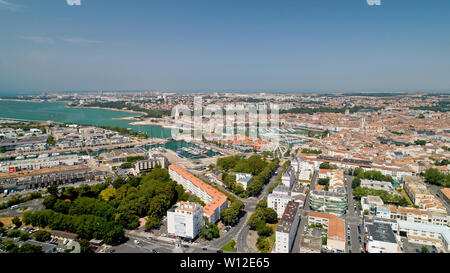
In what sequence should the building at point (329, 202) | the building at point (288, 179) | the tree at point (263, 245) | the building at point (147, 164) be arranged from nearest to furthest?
the tree at point (263, 245)
the building at point (329, 202)
the building at point (288, 179)
the building at point (147, 164)

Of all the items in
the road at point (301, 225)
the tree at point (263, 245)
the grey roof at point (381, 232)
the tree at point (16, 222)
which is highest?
the grey roof at point (381, 232)

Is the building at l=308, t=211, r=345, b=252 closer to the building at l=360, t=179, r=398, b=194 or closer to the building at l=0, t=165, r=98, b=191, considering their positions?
the building at l=360, t=179, r=398, b=194

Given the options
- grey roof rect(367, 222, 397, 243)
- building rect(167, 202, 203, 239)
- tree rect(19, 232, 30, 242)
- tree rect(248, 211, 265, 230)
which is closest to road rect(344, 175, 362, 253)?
grey roof rect(367, 222, 397, 243)

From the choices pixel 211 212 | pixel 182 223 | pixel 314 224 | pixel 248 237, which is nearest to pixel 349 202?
pixel 314 224

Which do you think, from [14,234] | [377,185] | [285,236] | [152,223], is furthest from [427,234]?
[14,234]

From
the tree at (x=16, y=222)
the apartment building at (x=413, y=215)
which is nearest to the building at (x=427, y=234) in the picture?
the apartment building at (x=413, y=215)

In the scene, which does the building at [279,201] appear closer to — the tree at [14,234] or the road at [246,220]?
the road at [246,220]
